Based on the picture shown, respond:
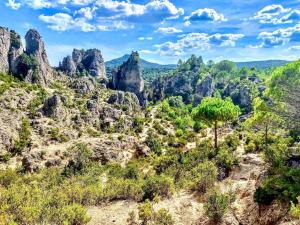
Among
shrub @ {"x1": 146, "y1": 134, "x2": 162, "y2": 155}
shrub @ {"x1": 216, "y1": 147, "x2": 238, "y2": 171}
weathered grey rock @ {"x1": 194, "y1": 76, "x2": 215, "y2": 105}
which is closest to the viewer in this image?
shrub @ {"x1": 216, "y1": 147, "x2": 238, "y2": 171}

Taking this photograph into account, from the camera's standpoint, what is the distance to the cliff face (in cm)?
7875

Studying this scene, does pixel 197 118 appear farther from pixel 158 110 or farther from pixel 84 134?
pixel 158 110

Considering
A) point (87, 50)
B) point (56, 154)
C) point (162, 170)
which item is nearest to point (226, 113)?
point (162, 170)

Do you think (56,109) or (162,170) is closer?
(162,170)

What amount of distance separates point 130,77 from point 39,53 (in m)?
33.3

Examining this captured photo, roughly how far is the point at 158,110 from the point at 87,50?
2770 inches

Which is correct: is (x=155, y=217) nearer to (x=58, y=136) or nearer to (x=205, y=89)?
(x=58, y=136)

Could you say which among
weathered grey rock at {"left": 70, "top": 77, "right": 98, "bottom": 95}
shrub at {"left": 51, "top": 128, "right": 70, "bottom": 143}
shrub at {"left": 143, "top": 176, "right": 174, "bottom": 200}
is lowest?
shrub at {"left": 51, "top": 128, "right": 70, "bottom": 143}

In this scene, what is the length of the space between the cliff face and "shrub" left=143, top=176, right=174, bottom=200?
64.9m

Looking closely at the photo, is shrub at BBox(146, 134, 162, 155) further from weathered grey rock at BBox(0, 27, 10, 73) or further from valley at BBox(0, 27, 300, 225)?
weathered grey rock at BBox(0, 27, 10, 73)

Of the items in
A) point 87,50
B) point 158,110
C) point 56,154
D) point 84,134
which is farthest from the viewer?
point 87,50

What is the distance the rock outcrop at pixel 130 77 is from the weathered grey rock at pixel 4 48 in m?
43.0

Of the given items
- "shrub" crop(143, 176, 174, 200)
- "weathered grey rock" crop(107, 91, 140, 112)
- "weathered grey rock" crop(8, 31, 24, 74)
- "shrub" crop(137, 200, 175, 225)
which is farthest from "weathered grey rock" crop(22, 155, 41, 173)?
"weathered grey rock" crop(8, 31, 24, 74)

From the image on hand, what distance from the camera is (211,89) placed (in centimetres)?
12000
